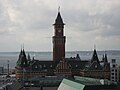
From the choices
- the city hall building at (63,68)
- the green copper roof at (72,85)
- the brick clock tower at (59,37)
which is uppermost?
the brick clock tower at (59,37)

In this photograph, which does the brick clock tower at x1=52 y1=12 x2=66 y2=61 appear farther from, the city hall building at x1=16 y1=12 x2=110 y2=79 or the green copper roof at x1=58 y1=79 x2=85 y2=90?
the green copper roof at x1=58 y1=79 x2=85 y2=90

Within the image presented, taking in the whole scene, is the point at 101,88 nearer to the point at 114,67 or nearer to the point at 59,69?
the point at 59,69

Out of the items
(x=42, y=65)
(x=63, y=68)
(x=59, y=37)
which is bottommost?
(x=63, y=68)

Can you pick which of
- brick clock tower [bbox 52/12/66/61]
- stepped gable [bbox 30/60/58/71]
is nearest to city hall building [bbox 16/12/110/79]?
stepped gable [bbox 30/60/58/71]

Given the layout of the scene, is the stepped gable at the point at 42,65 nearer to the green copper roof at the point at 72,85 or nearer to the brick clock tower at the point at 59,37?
the brick clock tower at the point at 59,37

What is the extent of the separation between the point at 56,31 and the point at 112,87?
4682 centimetres

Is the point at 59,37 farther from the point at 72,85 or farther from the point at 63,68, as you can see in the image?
the point at 72,85

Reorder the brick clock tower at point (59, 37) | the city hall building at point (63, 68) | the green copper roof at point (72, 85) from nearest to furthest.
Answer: the green copper roof at point (72, 85), the city hall building at point (63, 68), the brick clock tower at point (59, 37)

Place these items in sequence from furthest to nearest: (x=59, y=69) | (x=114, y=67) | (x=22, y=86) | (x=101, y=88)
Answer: (x=114, y=67) → (x=59, y=69) → (x=22, y=86) → (x=101, y=88)

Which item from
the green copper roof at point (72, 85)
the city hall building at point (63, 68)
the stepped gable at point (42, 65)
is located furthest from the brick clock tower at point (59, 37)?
the green copper roof at point (72, 85)

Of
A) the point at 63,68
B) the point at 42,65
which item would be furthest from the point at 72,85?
the point at 42,65

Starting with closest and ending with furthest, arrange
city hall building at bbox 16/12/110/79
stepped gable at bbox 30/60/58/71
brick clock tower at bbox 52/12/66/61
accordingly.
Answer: city hall building at bbox 16/12/110/79 → stepped gable at bbox 30/60/58/71 → brick clock tower at bbox 52/12/66/61

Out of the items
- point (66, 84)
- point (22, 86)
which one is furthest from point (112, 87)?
point (22, 86)

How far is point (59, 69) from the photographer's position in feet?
338
